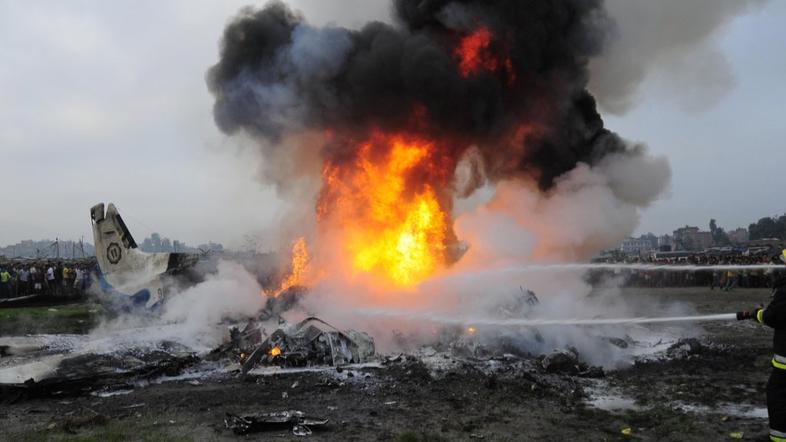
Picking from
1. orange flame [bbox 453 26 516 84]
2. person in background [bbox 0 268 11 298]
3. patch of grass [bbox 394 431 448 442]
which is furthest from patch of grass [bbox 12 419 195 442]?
person in background [bbox 0 268 11 298]

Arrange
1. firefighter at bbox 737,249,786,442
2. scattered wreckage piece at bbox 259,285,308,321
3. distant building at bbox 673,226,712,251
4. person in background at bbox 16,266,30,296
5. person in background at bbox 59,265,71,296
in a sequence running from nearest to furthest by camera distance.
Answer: firefighter at bbox 737,249,786,442 < scattered wreckage piece at bbox 259,285,308,321 < person in background at bbox 16,266,30,296 < person in background at bbox 59,265,71,296 < distant building at bbox 673,226,712,251

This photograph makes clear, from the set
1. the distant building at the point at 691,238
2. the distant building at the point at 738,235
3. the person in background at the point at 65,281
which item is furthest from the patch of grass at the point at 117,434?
the distant building at the point at 738,235

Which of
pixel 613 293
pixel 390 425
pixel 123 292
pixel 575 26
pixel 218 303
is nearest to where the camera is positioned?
pixel 390 425

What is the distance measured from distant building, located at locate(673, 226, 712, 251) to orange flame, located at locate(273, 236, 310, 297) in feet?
281

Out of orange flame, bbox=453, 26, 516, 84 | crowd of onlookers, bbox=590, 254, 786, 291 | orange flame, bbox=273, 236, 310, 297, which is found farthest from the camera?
crowd of onlookers, bbox=590, 254, 786, 291

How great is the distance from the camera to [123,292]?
66.2ft

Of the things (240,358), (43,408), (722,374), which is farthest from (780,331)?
(43,408)

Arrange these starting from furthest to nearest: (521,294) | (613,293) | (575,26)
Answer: (613,293), (575,26), (521,294)

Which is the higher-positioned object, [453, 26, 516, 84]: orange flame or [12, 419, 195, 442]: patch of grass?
[453, 26, 516, 84]: orange flame

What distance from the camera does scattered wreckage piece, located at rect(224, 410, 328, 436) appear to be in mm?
8586

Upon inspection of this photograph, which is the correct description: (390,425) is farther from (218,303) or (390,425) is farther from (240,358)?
(218,303)

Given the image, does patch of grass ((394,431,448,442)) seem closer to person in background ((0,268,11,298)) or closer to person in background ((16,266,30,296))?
person in background ((0,268,11,298))

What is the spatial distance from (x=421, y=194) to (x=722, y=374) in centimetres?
1154

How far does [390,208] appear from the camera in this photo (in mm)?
20281
